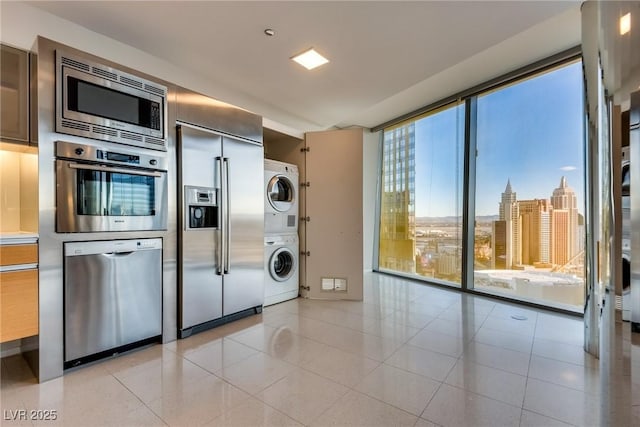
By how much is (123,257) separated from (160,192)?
1.90 feet

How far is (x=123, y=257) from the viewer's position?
81.5 inches

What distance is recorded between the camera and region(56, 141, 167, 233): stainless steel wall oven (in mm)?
1823

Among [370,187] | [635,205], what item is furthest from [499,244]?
[635,205]

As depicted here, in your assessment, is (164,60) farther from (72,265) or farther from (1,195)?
(72,265)

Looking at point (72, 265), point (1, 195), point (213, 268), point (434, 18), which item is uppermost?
point (434, 18)

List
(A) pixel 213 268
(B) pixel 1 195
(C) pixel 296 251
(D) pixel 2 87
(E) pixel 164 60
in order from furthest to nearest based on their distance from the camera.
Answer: (C) pixel 296 251
(E) pixel 164 60
(A) pixel 213 268
(B) pixel 1 195
(D) pixel 2 87

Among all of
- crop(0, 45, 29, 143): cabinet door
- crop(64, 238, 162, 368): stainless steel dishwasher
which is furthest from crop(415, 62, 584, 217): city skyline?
crop(0, 45, 29, 143): cabinet door

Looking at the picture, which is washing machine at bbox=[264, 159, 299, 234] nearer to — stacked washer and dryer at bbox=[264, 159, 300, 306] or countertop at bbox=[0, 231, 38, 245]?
stacked washer and dryer at bbox=[264, 159, 300, 306]

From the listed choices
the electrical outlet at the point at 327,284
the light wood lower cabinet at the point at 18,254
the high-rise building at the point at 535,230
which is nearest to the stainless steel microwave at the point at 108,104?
the light wood lower cabinet at the point at 18,254

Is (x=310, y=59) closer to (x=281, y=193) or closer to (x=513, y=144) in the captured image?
(x=281, y=193)

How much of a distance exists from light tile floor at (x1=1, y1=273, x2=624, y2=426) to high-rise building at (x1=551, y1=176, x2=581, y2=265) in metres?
0.75

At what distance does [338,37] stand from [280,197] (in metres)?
1.92

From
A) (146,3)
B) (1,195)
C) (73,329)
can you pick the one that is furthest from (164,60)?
(73,329)

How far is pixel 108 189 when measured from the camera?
2.02 m
